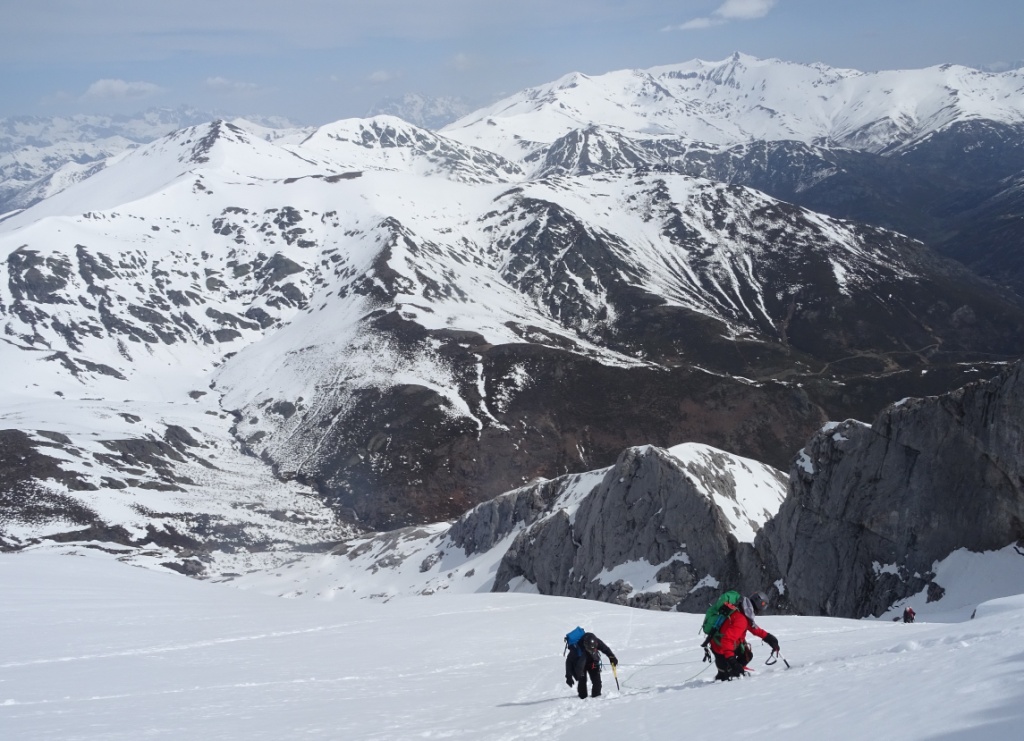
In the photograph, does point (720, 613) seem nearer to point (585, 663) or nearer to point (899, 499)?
point (585, 663)

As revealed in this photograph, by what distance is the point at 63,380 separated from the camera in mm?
179875

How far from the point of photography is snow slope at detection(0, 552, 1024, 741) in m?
10.8

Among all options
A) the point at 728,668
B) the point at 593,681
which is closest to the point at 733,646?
the point at 728,668

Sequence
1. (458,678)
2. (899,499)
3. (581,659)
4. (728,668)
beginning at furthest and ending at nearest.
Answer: (899,499)
(458,678)
(581,659)
(728,668)

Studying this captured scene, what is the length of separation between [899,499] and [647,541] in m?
20.9

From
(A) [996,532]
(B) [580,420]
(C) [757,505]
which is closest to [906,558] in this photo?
(A) [996,532]

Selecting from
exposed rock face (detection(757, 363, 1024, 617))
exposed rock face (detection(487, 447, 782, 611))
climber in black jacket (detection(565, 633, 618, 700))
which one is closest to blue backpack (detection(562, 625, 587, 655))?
climber in black jacket (detection(565, 633, 618, 700))

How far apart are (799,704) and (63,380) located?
20414cm

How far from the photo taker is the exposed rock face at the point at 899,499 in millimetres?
43219

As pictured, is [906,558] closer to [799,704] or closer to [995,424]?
[995,424]

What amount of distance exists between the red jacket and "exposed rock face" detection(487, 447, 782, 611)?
41756 millimetres

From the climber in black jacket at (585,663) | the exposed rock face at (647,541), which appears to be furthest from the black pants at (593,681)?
the exposed rock face at (647,541)

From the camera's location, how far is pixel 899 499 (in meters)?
48.0

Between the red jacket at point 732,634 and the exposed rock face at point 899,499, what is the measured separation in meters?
34.0
